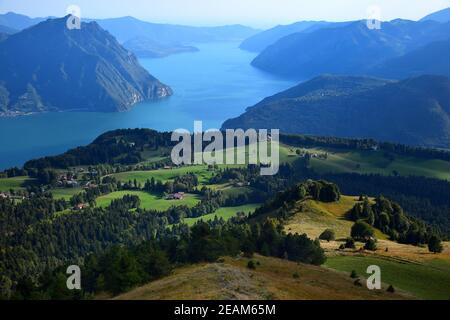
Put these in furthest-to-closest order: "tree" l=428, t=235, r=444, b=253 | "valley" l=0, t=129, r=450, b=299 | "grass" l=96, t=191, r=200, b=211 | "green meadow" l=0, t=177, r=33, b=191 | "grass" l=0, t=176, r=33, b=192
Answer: "green meadow" l=0, t=177, r=33, b=191 < "grass" l=0, t=176, r=33, b=192 < "grass" l=96, t=191, r=200, b=211 < "tree" l=428, t=235, r=444, b=253 < "valley" l=0, t=129, r=450, b=299

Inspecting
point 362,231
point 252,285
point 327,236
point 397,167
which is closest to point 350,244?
point 327,236

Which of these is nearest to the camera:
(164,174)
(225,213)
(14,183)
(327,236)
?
(327,236)

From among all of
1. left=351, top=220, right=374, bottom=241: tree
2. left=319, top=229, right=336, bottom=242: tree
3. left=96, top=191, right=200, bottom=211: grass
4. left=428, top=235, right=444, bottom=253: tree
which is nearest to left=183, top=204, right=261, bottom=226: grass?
left=96, top=191, right=200, bottom=211: grass

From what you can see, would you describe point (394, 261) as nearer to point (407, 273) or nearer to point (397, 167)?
point (407, 273)

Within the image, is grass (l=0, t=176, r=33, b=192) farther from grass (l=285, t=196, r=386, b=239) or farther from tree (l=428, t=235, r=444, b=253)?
tree (l=428, t=235, r=444, b=253)

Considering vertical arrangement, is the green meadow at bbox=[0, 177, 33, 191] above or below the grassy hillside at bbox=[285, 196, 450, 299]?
below
